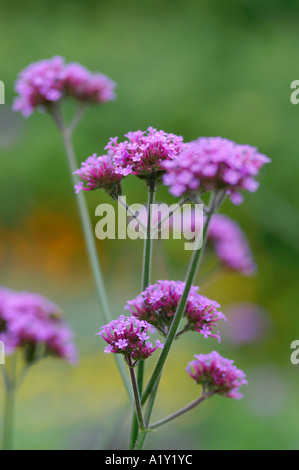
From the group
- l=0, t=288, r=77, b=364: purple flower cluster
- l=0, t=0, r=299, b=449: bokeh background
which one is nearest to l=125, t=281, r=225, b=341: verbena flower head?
l=0, t=288, r=77, b=364: purple flower cluster

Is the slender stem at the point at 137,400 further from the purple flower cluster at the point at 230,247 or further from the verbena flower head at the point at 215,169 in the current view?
the purple flower cluster at the point at 230,247

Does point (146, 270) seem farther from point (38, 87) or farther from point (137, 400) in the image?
point (38, 87)

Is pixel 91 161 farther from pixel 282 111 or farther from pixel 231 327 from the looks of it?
pixel 282 111

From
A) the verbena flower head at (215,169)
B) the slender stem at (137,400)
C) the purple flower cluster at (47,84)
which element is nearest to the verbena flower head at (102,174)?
the verbena flower head at (215,169)

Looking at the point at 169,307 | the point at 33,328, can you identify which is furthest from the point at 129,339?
the point at 33,328
